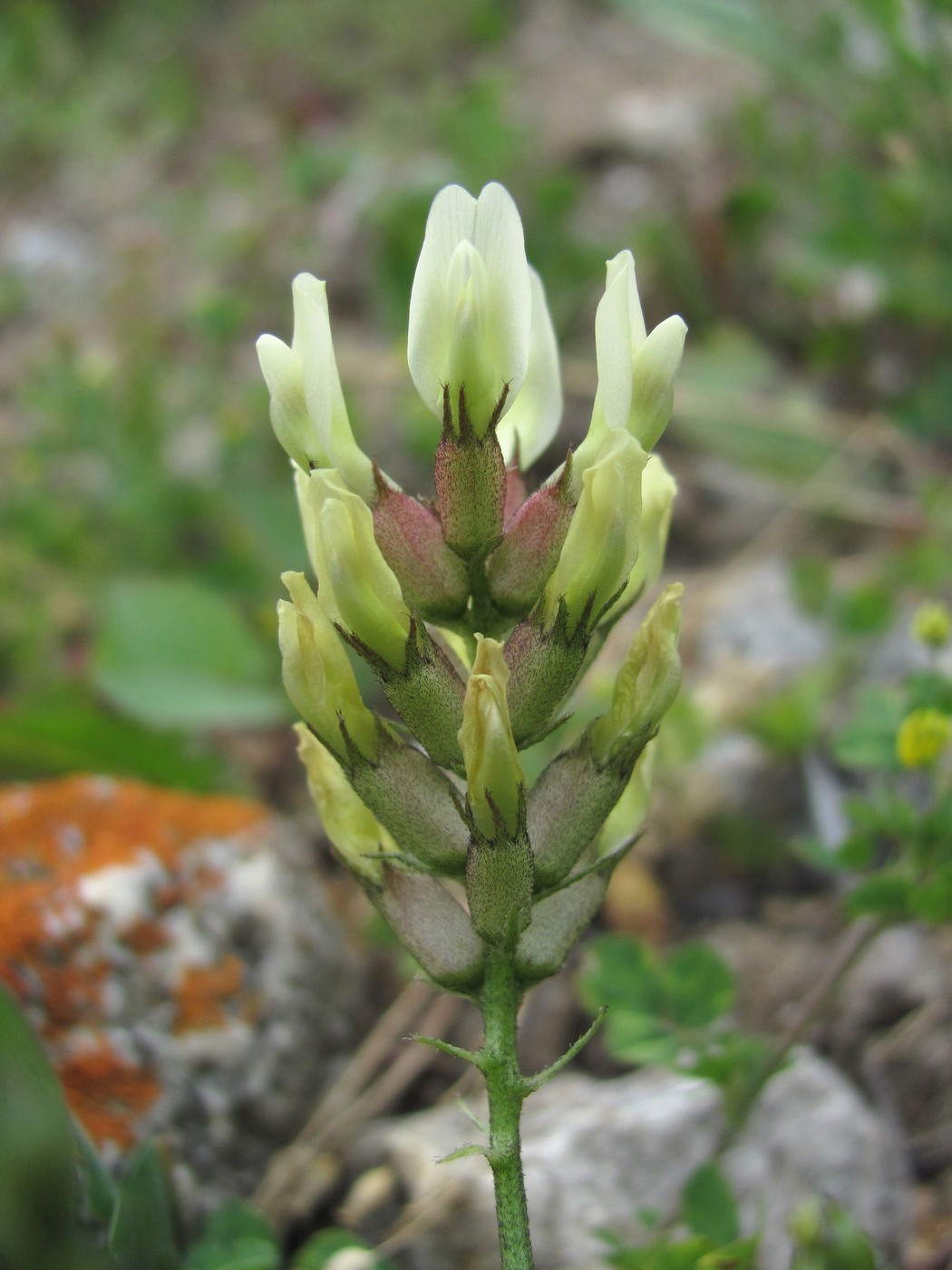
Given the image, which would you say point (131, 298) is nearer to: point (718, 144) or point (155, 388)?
point (155, 388)

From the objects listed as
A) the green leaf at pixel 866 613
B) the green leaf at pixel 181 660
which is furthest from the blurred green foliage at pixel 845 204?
the green leaf at pixel 181 660

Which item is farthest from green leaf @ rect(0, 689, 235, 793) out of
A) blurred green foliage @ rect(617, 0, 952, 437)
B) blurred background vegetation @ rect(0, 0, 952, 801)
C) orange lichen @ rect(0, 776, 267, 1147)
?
blurred green foliage @ rect(617, 0, 952, 437)

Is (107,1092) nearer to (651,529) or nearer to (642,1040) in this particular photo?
(642,1040)

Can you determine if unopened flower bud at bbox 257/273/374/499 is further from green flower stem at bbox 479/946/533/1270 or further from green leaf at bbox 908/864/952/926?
green leaf at bbox 908/864/952/926

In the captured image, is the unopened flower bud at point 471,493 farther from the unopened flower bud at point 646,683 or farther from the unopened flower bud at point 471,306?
the unopened flower bud at point 646,683

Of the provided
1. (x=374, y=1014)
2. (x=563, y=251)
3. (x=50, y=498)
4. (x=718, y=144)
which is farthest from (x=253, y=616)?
(x=718, y=144)
